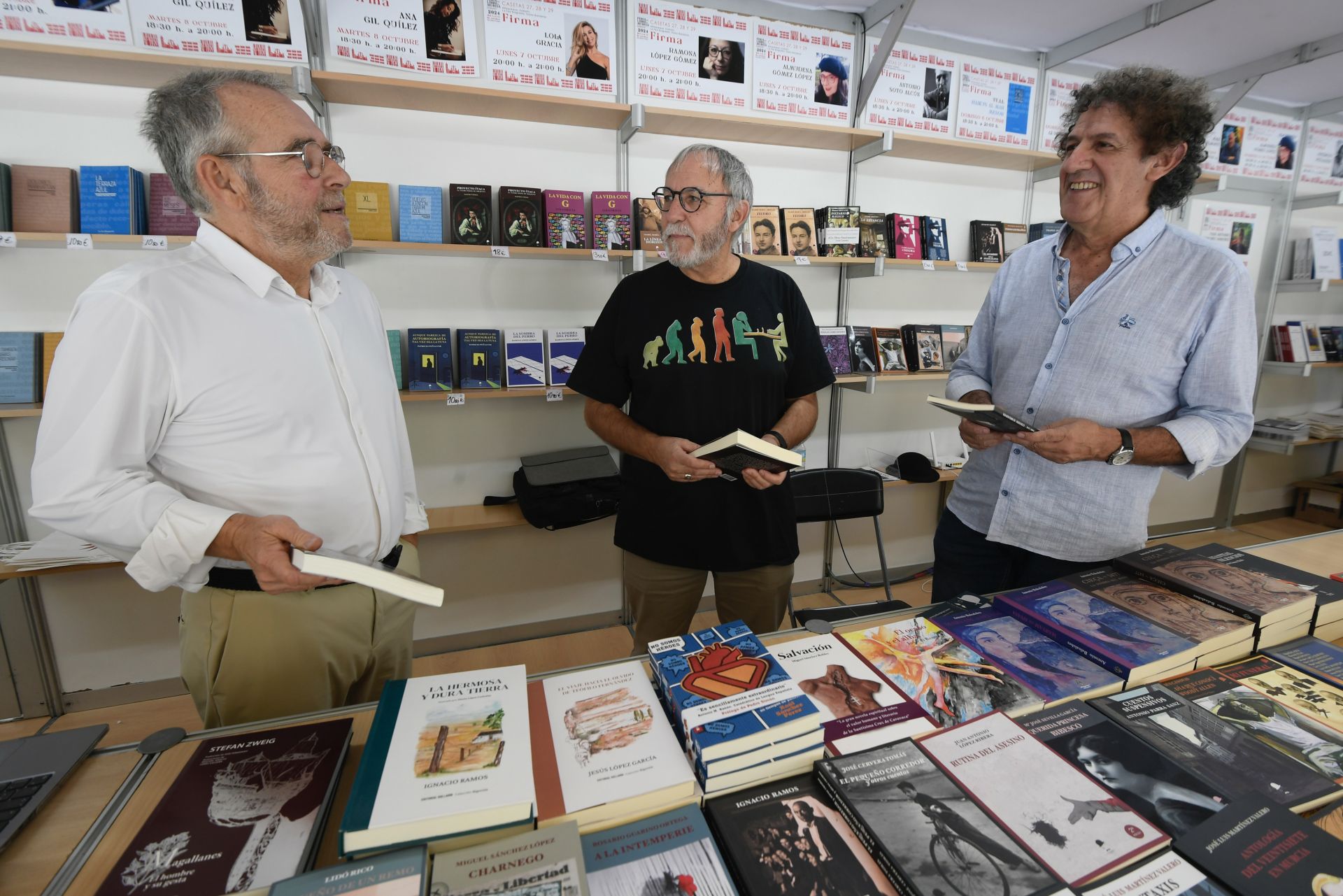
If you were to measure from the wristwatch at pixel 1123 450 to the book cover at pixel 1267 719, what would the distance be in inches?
18.4

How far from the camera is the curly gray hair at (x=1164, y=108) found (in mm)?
1411

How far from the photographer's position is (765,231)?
3.15 m

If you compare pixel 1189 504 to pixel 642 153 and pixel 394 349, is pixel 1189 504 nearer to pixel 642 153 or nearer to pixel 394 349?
pixel 642 153

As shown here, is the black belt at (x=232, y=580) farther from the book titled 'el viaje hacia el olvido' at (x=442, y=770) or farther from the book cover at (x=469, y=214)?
the book cover at (x=469, y=214)

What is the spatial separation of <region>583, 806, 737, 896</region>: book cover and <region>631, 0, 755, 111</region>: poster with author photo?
10.2 ft

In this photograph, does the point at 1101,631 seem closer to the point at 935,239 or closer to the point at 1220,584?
the point at 1220,584

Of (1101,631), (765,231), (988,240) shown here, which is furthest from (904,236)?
(1101,631)

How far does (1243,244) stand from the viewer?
448cm

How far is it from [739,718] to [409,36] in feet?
9.95

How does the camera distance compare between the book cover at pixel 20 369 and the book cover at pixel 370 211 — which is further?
the book cover at pixel 370 211

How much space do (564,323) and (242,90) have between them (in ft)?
6.15

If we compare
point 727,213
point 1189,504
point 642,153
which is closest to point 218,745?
point 727,213

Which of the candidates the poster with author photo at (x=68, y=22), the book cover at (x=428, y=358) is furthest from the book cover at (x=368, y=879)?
the poster with author photo at (x=68, y=22)

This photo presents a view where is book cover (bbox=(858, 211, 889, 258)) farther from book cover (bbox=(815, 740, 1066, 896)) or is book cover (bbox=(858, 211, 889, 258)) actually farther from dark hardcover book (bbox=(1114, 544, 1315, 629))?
book cover (bbox=(815, 740, 1066, 896))
